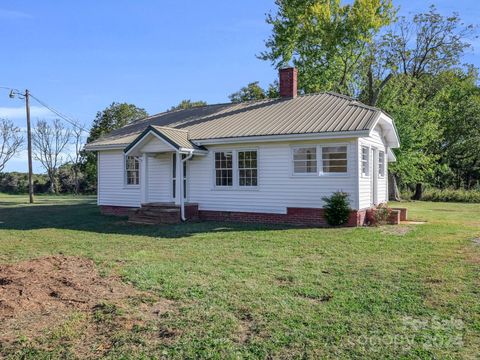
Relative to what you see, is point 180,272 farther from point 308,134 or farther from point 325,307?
point 308,134

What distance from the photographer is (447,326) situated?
4.57 m

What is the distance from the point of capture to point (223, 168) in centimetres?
1469

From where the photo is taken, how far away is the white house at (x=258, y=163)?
12953 millimetres

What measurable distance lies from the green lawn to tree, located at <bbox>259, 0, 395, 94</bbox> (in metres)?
16.9

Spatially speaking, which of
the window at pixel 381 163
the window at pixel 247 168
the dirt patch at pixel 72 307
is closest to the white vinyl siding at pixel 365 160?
the window at pixel 381 163

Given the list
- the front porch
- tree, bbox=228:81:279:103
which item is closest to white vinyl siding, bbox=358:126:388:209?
the front porch

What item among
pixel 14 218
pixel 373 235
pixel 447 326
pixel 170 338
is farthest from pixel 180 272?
pixel 14 218

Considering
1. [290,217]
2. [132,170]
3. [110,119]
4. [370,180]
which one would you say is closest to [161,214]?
[132,170]

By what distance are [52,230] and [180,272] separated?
7127 millimetres

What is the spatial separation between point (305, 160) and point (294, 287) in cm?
771

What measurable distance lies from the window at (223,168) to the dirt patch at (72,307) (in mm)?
8145

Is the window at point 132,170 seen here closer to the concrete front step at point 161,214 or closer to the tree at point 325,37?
the concrete front step at point 161,214

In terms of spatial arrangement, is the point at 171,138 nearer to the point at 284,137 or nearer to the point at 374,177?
the point at 284,137

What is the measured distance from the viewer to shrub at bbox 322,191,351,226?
12.3 meters
